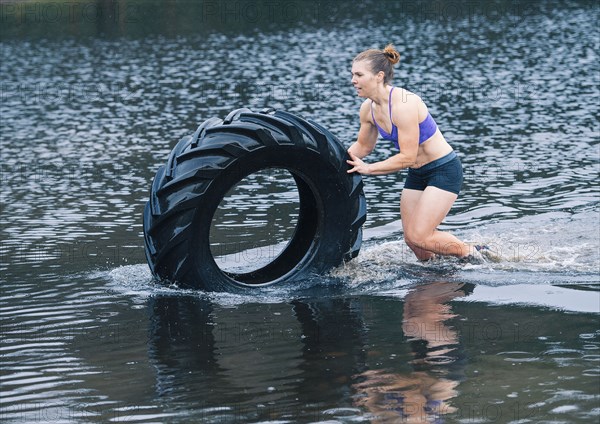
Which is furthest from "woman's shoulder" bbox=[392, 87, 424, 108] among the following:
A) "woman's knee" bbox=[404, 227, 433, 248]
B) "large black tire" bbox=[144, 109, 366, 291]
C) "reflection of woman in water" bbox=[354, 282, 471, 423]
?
"reflection of woman in water" bbox=[354, 282, 471, 423]

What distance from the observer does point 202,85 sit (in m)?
22.6

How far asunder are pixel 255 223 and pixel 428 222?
248 centimetres

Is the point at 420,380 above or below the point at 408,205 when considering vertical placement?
below

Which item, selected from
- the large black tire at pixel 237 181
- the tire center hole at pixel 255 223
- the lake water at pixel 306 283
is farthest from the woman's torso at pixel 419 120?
the tire center hole at pixel 255 223

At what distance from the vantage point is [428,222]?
9594 millimetres

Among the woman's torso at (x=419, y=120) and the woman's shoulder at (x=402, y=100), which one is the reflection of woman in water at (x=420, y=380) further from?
the woman's shoulder at (x=402, y=100)

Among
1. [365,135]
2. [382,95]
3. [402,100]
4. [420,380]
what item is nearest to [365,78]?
[382,95]

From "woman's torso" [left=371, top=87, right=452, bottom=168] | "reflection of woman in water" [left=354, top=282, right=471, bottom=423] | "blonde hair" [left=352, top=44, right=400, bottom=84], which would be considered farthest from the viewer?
"woman's torso" [left=371, top=87, right=452, bottom=168]

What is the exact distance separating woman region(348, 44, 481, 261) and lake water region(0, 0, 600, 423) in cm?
26

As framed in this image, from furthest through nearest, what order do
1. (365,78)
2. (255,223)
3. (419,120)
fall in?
(255,223), (419,120), (365,78)

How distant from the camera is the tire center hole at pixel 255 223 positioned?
405 inches

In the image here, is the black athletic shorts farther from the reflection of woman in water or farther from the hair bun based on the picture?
the reflection of woman in water

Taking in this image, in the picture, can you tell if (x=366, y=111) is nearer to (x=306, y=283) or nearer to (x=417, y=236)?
(x=417, y=236)

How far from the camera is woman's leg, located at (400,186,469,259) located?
31.4 feet
